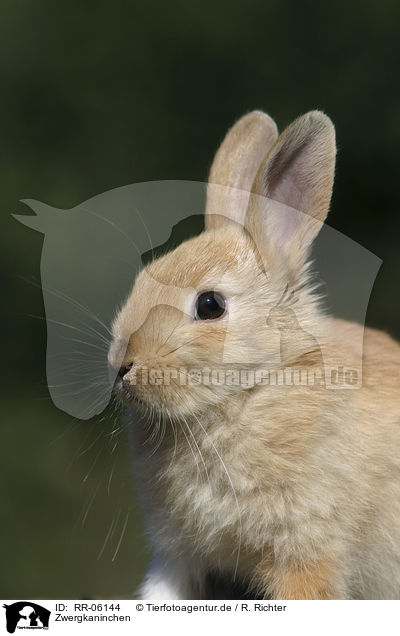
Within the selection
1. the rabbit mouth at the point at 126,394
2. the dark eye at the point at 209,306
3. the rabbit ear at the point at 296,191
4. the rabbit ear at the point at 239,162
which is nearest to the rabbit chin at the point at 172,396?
the rabbit mouth at the point at 126,394

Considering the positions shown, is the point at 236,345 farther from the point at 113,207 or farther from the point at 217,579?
the point at 217,579

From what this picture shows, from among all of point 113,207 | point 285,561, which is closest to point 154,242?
point 113,207

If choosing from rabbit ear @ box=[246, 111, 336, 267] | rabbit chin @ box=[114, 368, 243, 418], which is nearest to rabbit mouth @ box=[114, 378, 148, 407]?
rabbit chin @ box=[114, 368, 243, 418]
